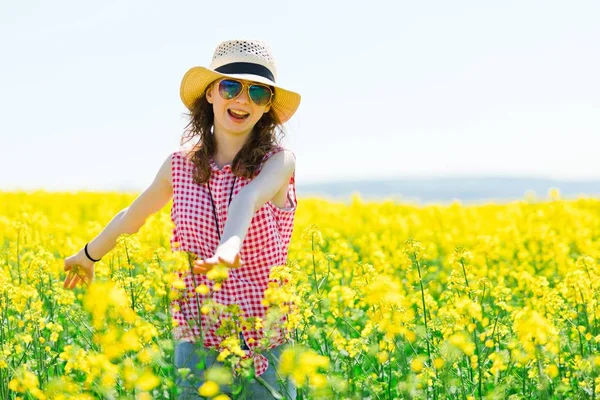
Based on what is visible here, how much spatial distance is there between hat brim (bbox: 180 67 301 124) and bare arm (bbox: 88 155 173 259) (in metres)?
0.30

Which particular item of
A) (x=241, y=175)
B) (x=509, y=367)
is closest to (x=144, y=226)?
(x=241, y=175)

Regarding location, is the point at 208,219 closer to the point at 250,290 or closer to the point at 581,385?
the point at 250,290

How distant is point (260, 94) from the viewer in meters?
3.45

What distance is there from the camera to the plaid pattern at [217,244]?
3.36 m

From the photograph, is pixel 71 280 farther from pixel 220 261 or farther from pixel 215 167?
pixel 220 261

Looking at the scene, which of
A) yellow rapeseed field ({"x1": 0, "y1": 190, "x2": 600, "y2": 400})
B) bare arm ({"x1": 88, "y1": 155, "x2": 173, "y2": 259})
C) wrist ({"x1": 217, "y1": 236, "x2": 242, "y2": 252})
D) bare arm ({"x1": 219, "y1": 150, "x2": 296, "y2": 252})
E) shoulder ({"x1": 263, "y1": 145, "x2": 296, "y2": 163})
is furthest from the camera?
bare arm ({"x1": 88, "y1": 155, "x2": 173, "y2": 259})

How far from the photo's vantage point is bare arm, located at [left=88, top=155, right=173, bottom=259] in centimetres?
369

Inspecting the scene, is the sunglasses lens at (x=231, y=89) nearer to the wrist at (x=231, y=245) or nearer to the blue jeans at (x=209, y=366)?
the wrist at (x=231, y=245)

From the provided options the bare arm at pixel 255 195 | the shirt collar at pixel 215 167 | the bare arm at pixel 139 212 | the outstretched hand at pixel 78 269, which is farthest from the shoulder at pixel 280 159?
the outstretched hand at pixel 78 269

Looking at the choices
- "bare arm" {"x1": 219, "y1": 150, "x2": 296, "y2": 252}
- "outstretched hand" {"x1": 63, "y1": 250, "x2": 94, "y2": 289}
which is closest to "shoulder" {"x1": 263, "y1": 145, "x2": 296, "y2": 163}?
"bare arm" {"x1": 219, "y1": 150, "x2": 296, "y2": 252}

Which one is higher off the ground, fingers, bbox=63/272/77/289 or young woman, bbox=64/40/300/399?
young woman, bbox=64/40/300/399

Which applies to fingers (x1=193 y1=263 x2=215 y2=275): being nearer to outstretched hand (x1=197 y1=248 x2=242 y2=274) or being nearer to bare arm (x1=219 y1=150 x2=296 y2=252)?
outstretched hand (x1=197 y1=248 x2=242 y2=274)

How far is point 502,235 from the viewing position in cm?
831

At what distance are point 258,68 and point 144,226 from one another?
37.6 inches
